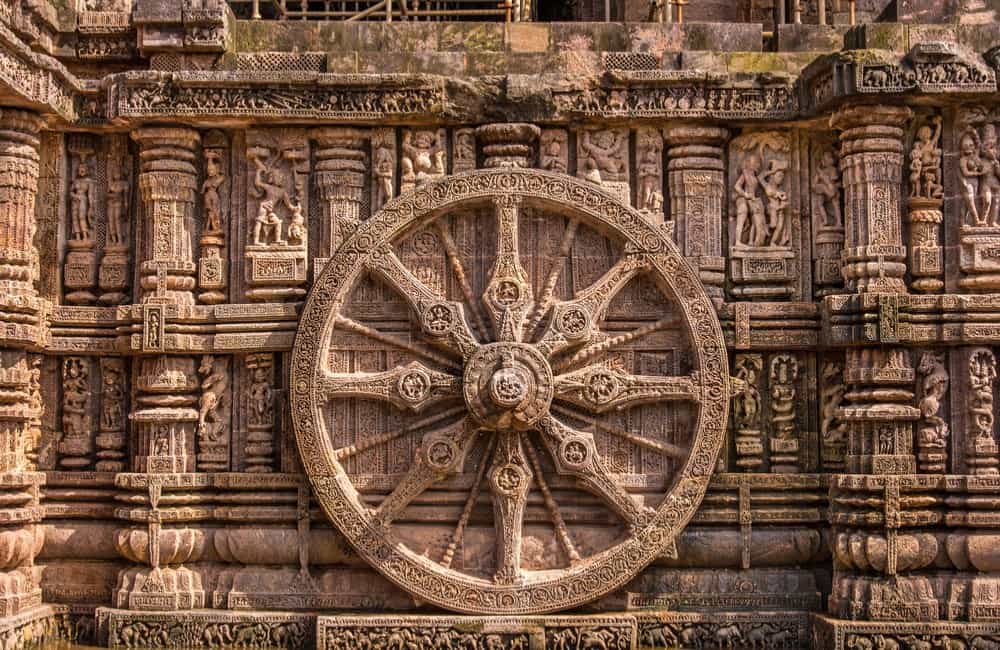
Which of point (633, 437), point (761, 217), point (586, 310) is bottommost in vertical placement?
point (633, 437)

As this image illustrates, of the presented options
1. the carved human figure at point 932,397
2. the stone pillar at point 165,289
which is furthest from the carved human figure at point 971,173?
the stone pillar at point 165,289

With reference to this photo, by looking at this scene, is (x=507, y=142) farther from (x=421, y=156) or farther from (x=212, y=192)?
(x=212, y=192)

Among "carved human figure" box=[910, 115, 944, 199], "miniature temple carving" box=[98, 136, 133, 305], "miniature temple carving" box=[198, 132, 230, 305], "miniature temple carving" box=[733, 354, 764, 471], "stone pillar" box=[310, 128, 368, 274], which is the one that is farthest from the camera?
"miniature temple carving" box=[98, 136, 133, 305]

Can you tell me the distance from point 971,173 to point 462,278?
474cm

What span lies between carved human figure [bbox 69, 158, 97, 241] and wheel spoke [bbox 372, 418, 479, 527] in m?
3.88

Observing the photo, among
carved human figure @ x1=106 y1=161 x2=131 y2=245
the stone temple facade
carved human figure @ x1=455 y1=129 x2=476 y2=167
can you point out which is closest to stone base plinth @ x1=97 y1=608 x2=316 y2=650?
the stone temple facade

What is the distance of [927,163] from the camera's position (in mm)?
11156

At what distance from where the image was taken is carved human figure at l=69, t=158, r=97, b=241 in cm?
1162

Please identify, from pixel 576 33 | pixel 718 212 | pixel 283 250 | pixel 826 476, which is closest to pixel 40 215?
pixel 283 250

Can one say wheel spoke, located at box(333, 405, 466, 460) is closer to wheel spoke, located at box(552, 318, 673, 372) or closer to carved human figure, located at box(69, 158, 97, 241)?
wheel spoke, located at box(552, 318, 673, 372)

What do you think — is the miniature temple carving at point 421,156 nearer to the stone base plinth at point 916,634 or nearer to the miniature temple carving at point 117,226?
the miniature temple carving at point 117,226

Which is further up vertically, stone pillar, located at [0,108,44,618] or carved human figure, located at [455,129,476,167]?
carved human figure, located at [455,129,476,167]

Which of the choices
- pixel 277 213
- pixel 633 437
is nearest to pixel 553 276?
pixel 633 437

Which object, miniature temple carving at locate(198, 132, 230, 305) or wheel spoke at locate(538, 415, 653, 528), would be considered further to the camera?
miniature temple carving at locate(198, 132, 230, 305)
